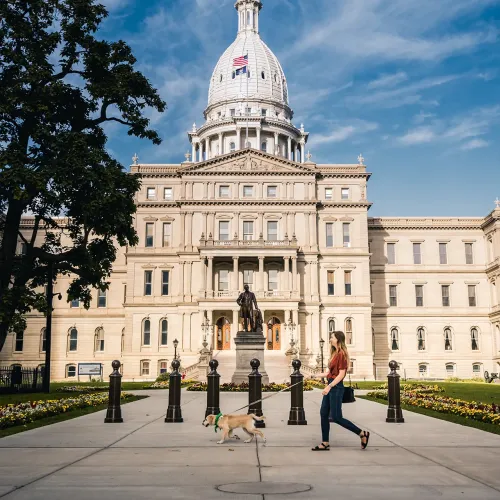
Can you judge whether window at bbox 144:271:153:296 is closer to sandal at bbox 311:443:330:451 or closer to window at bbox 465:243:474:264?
window at bbox 465:243:474:264

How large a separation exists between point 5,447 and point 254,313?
22.5 metres

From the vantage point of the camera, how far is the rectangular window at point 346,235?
68.2 meters

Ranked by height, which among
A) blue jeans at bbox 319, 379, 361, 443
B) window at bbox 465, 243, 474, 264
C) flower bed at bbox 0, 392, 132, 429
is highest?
window at bbox 465, 243, 474, 264

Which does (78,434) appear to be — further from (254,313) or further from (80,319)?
(80,319)

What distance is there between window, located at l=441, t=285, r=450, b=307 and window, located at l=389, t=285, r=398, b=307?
212 inches

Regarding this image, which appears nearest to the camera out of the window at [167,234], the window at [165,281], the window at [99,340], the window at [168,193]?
the window at [165,281]

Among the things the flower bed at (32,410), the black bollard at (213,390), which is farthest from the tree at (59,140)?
the black bollard at (213,390)

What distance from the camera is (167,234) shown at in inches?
2702

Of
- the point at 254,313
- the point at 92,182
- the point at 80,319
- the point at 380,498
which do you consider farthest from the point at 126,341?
the point at 380,498

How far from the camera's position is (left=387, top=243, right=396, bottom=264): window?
241 feet

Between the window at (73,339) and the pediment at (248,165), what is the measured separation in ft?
72.9

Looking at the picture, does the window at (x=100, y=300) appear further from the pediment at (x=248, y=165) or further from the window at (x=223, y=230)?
the pediment at (x=248, y=165)

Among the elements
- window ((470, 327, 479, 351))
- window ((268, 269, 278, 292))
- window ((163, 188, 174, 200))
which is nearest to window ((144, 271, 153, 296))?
window ((163, 188, 174, 200))

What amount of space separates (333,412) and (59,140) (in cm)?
1932
